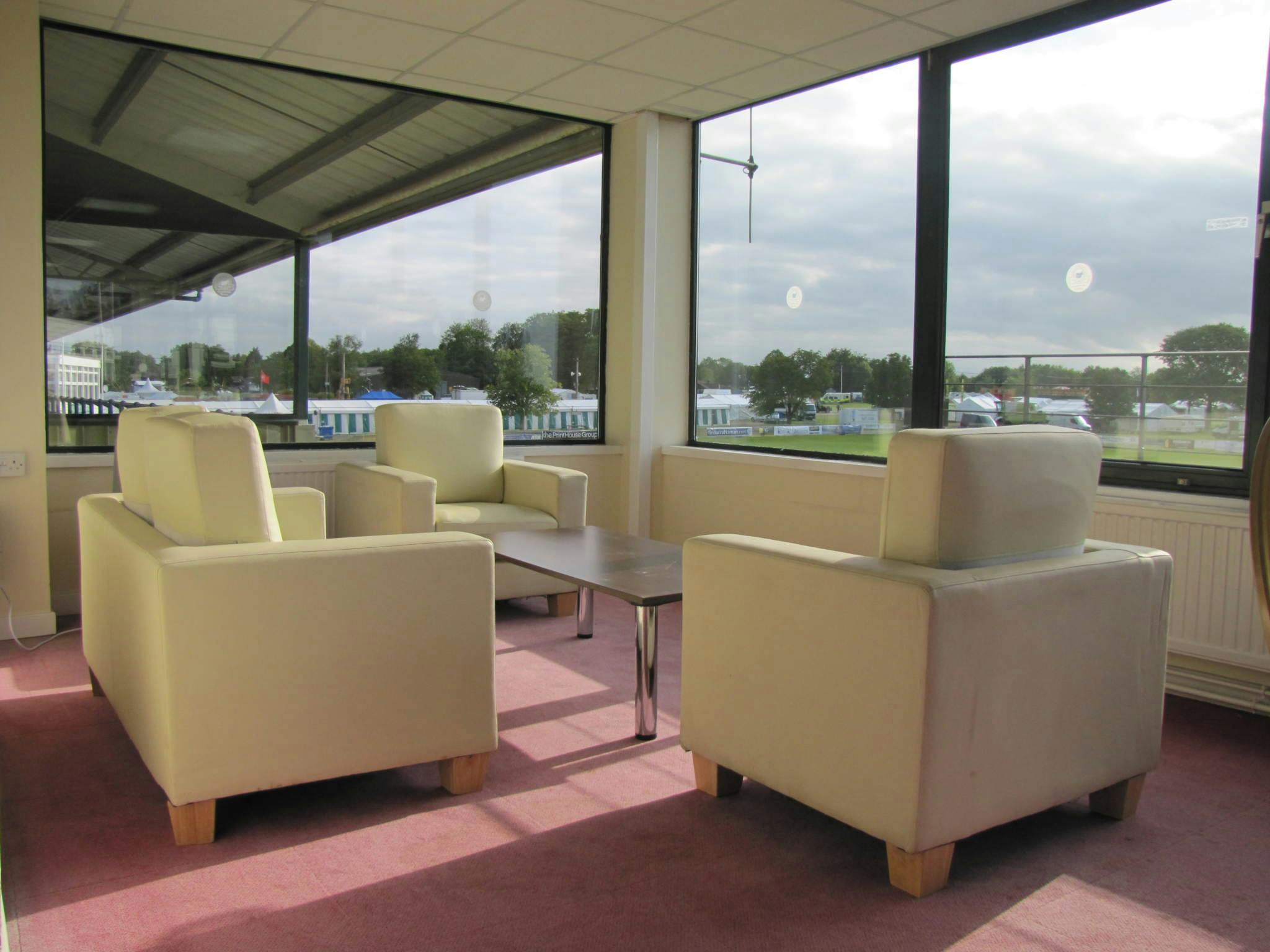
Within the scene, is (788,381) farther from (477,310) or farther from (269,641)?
(269,641)

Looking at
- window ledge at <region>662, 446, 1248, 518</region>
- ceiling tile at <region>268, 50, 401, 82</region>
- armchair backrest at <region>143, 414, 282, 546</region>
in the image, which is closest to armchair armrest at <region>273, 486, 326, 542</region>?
armchair backrest at <region>143, 414, 282, 546</region>

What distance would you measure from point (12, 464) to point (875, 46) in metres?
4.03

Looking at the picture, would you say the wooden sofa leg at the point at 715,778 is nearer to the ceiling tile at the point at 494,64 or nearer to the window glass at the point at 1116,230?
the window glass at the point at 1116,230

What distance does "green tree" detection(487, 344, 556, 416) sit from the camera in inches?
235

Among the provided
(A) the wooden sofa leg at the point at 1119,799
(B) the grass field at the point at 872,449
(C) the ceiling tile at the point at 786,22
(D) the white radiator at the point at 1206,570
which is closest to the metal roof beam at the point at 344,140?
(C) the ceiling tile at the point at 786,22

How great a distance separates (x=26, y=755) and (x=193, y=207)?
2.98 m

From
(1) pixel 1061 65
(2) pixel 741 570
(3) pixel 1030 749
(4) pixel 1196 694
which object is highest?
(1) pixel 1061 65

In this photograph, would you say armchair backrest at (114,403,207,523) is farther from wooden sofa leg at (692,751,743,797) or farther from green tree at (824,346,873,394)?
green tree at (824,346,873,394)

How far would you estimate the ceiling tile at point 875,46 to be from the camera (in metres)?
4.30

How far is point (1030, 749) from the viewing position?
2195mm

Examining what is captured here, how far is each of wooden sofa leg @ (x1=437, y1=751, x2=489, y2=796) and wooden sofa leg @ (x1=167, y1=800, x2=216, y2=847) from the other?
22.1 inches

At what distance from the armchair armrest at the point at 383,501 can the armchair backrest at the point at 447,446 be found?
0.41ft

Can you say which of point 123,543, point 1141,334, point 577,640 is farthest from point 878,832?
point 1141,334

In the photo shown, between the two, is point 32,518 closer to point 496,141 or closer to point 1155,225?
point 496,141
